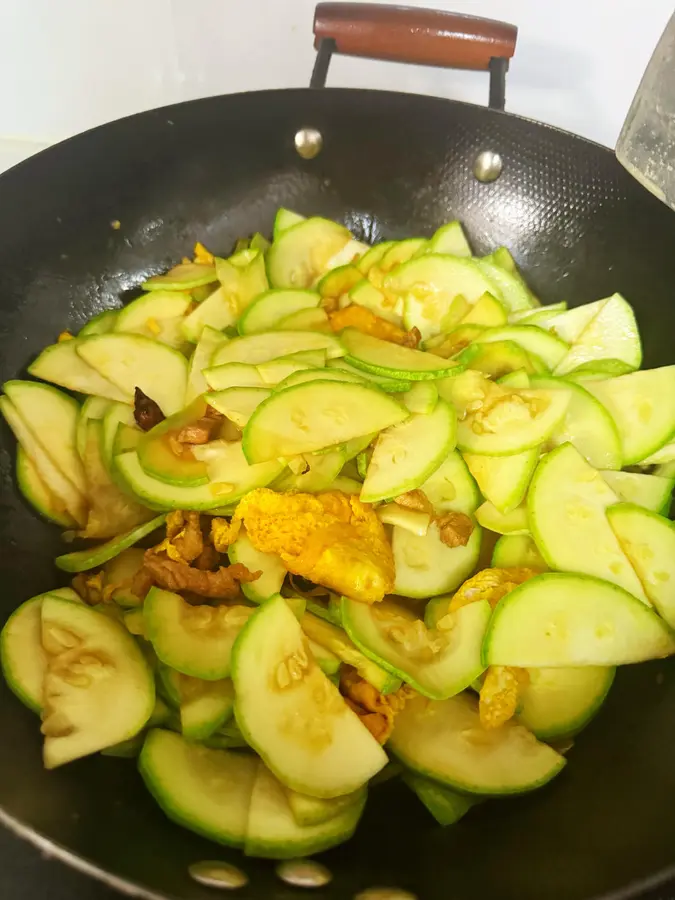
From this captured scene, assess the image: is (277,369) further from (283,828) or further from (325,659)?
(283,828)

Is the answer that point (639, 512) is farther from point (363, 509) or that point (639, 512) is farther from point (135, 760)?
point (135, 760)

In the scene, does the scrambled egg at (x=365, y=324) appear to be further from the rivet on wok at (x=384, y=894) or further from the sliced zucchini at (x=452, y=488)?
the rivet on wok at (x=384, y=894)

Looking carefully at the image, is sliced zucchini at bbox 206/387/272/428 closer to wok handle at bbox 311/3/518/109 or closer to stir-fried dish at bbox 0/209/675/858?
stir-fried dish at bbox 0/209/675/858

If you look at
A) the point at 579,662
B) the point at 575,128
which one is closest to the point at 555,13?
the point at 575,128

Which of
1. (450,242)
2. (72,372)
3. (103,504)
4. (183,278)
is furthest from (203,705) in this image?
(450,242)

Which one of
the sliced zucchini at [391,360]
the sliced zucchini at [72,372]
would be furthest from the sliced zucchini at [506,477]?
the sliced zucchini at [72,372]

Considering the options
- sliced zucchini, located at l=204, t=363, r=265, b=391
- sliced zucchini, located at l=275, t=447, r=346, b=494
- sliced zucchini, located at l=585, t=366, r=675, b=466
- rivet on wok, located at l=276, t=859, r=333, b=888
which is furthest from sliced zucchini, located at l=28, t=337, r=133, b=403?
sliced zucchini, located at l=585, t=366, r=675, b=466
